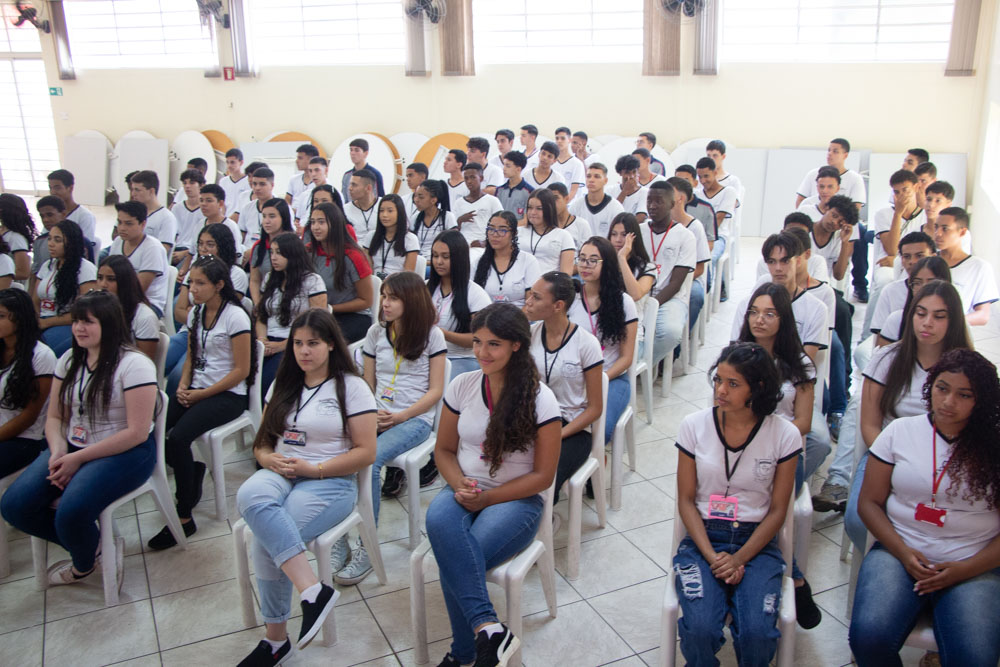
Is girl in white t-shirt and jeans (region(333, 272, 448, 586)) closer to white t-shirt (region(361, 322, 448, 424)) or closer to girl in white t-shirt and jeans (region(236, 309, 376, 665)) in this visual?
white t-shirt (region(361, 322, 448, 424))

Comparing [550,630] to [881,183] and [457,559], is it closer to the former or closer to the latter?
[457,559]

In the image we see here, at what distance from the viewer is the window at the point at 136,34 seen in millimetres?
11406

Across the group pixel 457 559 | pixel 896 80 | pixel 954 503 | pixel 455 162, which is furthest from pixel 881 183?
pixel 457 559

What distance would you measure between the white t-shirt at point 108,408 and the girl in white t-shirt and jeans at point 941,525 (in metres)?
2.50

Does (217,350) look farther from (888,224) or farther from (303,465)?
(888,224)

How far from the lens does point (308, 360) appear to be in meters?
2.71

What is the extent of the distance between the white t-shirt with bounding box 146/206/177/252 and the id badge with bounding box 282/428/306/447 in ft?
10.9

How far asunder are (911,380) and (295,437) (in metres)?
2.14

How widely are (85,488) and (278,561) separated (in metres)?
0.87

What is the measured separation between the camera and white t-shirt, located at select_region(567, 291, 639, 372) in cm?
354

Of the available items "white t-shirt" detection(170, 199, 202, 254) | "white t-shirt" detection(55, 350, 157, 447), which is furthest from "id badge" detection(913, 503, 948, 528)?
"white t-shirt" detection(170, 199, 202, 254)

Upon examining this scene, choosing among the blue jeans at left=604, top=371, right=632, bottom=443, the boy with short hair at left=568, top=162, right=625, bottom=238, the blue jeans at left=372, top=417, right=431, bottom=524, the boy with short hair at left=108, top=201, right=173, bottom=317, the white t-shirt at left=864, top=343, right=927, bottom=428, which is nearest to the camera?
the white t-shirt at left=864, top=343, right=927, bottom=428

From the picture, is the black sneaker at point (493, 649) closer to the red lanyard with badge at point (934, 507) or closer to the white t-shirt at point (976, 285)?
the red lanyard with badge at point (934, 507)

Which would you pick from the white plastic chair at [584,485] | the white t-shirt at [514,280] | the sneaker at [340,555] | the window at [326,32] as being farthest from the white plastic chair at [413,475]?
the window at [326,32]
